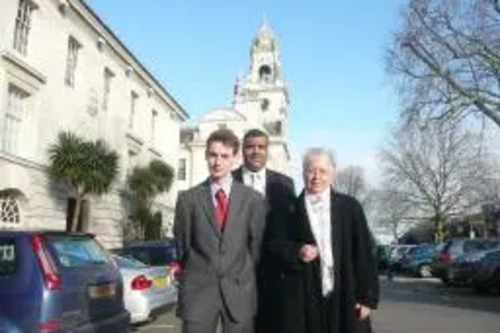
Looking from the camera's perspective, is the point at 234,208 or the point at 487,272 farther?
the point at 487,272

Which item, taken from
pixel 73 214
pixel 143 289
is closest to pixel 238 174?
pixel 143 289

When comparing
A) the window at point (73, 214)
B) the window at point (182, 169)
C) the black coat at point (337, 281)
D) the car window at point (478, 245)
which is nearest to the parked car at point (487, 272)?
the car window at point (478, 245)

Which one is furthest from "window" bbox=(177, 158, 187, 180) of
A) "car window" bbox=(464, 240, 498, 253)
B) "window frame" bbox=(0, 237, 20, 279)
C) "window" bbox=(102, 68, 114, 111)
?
"window frame" bbox=(0, 237, 20, 279)

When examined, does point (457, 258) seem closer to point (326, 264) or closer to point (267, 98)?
point (326, 264)

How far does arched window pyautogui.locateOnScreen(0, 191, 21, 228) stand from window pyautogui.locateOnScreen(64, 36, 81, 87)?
5.41 meters

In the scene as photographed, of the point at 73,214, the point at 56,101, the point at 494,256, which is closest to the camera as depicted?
the point at 494,256

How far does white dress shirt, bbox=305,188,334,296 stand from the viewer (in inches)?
196

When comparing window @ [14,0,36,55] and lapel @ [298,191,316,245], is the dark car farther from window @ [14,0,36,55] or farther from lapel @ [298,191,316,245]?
window @ [14,0,36,55]

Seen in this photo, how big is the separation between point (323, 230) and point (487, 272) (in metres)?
17.9

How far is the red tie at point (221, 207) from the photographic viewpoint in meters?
5.05

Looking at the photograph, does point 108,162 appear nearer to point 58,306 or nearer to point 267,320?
point 58,306

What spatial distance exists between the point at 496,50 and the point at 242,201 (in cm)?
2635

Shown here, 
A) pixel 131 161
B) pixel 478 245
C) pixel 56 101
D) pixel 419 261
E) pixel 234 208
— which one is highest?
pixel 56 101

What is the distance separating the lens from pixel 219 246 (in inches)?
195
